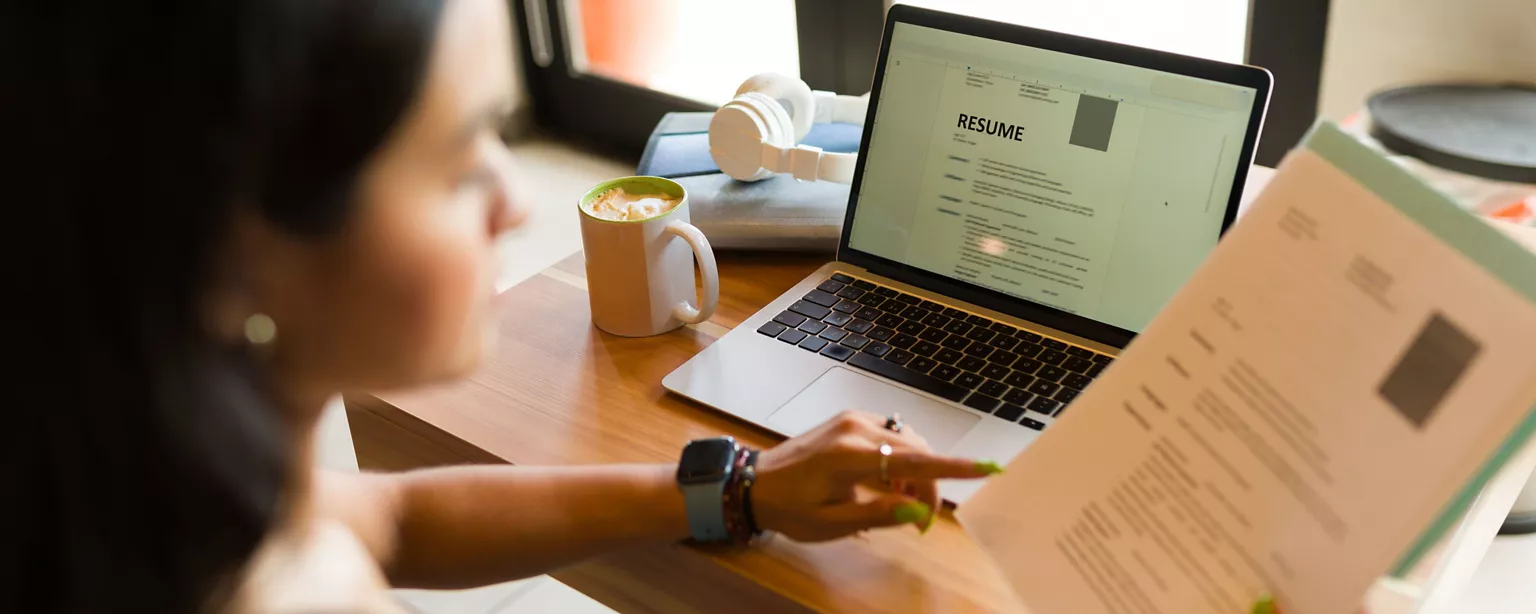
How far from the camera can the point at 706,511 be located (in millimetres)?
806

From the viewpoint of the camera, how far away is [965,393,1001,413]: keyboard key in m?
0.90

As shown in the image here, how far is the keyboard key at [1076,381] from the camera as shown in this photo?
92cm

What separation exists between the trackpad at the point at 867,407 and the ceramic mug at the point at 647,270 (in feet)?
0.49

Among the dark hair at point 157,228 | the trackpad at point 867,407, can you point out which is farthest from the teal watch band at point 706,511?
the dark hair at point 157,228

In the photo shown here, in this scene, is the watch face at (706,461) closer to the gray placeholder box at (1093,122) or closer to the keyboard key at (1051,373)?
the keyboard key at (1051,373)

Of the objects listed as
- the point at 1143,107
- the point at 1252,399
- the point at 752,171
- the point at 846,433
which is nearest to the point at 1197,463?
the point at 1252,399

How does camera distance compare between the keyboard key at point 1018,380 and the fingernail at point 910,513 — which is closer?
the fingernail at point 910,513

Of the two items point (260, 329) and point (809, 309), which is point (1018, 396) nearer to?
point (809, 309)

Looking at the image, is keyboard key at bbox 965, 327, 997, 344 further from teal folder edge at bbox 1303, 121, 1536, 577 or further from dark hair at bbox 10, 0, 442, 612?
dark hair at bbox 10, 0, 442, 612

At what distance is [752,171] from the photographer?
3.89 ft

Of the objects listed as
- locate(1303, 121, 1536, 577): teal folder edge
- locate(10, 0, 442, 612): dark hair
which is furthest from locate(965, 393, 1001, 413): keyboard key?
locate(10, 0, 442, 612): dark hair

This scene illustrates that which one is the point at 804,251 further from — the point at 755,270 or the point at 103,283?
the point at 103,283

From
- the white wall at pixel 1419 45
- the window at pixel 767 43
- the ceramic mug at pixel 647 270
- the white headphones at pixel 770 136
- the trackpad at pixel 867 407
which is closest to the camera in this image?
the trackpad at pixel 867 407

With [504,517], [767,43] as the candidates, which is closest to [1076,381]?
[504,517]
